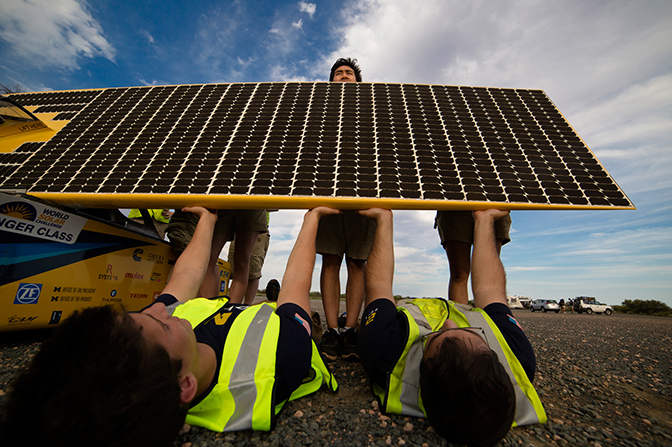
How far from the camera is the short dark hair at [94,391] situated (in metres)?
0.86

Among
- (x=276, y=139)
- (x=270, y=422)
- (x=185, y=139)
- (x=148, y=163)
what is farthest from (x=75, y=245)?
(x=270, y=422)

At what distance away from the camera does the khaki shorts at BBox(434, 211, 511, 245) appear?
3234 millimetres

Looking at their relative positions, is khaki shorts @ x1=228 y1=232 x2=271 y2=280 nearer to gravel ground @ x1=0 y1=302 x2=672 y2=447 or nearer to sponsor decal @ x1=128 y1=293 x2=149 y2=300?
sponsor decal @ x1=128 y1=293 x2=149 y2=300

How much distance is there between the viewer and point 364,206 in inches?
108

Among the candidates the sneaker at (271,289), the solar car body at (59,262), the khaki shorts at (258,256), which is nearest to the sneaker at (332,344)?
the solar car body at (59,262)

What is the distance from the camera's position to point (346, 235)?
328 centimetres

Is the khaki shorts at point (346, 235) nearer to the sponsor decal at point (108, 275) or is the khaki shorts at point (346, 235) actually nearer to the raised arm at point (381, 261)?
the raised arm at point (381, 261)

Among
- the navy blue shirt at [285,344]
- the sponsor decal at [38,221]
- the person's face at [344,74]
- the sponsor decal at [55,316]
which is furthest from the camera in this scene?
the person's face at [344,74]

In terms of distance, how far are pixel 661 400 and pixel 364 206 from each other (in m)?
2.79

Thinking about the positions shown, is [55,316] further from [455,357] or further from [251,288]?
[455,357]

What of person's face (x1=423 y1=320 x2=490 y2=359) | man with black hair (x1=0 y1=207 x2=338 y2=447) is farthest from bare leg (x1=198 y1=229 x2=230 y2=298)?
person's face (x1=423 y1=320 x2=490 y2=359)

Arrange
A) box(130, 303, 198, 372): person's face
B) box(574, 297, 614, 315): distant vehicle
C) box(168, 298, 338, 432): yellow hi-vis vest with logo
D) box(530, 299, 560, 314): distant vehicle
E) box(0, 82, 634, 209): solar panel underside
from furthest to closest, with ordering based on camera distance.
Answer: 1. box(530, 299, 560, 314): distant vehicle
2. box(574, 297, 614, 315): distant vehicle
3. box(0, 82, 634, 209): solar panel underside
4. box(168, 298, 338, 432): yellow hi-vis vest with logo
5. box(130, 303, 198, 372): person's face

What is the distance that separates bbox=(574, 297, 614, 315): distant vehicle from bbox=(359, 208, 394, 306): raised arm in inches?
1202

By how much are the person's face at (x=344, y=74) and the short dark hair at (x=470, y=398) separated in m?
5.48
